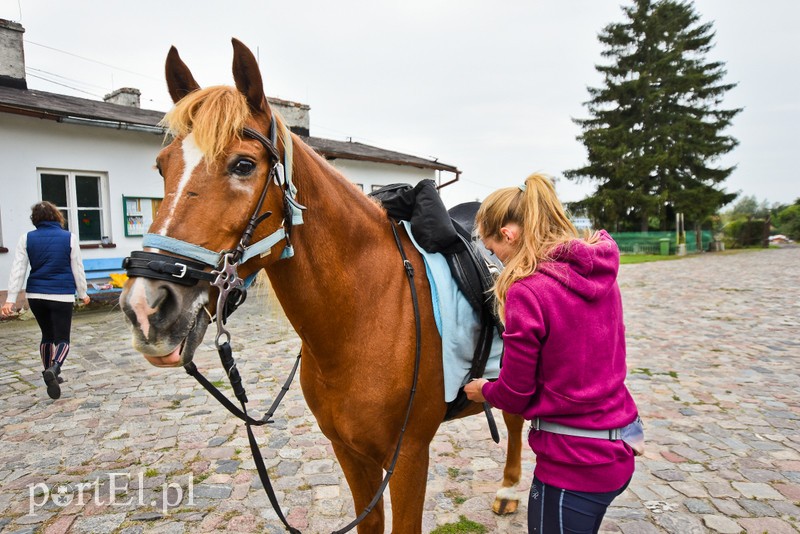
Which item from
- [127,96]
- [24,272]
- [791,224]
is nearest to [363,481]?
[24,272]

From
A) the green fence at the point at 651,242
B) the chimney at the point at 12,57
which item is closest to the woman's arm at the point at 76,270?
the chimney at the point at 12,57

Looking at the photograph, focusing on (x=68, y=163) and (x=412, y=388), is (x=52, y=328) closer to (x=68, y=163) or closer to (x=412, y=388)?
(x=412, y=388)

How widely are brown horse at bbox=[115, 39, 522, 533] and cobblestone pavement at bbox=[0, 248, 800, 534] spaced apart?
0.67m

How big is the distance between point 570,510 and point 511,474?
1769 millimetres

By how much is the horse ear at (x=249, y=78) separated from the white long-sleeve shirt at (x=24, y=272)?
17.2 feet

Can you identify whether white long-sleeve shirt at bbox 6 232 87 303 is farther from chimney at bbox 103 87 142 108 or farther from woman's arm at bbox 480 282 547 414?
chimney at bbox 103 87 142 108

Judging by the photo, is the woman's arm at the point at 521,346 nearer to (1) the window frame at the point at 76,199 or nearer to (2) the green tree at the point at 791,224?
(1) the window frame at the point at 76,199

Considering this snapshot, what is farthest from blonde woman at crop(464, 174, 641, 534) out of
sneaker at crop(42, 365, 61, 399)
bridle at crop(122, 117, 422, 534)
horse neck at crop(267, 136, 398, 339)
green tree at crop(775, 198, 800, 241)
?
green tree at crop(775, 198, 800, 241)

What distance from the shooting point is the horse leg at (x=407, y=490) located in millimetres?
2020

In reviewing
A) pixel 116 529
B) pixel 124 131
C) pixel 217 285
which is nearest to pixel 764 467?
pixel 217 285

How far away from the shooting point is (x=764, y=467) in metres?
3.56

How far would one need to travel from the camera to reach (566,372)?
1625mm

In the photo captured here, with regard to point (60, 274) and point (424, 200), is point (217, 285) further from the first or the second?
point (60, 274)

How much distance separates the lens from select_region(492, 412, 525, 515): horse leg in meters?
3.12
